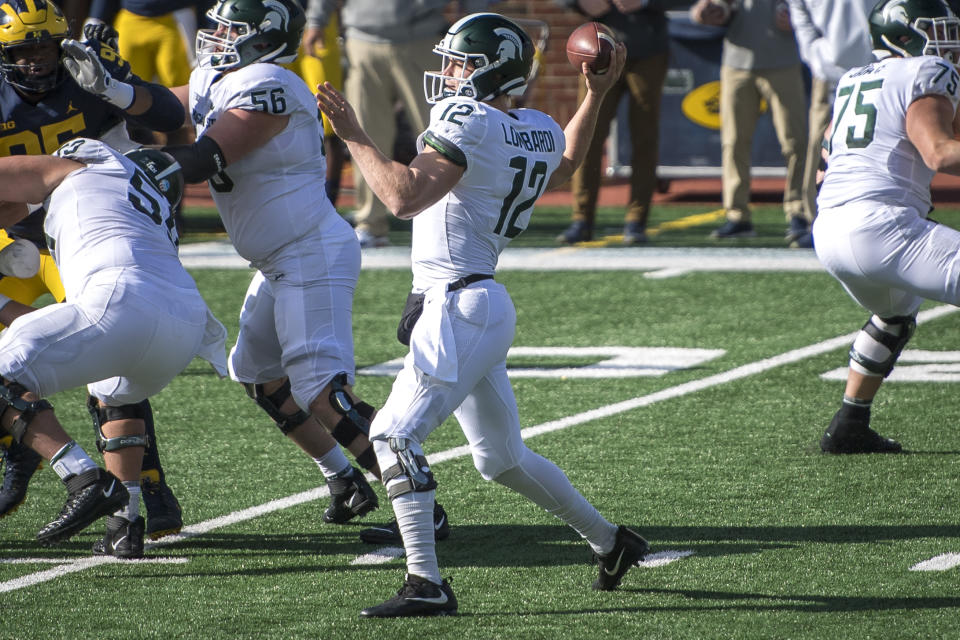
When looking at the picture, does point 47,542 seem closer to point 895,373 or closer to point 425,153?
point 425,153

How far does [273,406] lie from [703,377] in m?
2.66

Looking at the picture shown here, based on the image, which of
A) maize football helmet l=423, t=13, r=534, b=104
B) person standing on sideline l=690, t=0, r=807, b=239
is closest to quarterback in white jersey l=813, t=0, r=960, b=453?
maize football helmet l=423, t=13, r=534, b=104

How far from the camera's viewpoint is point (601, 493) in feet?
17.9

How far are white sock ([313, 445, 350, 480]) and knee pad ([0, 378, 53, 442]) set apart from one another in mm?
1046

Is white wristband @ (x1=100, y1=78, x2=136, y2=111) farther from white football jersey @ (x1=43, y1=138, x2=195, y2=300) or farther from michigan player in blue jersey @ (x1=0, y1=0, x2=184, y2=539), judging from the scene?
white football jersey @ (x1=43, y1=138, x2=195, y2=300)

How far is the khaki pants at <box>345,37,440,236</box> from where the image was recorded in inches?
438

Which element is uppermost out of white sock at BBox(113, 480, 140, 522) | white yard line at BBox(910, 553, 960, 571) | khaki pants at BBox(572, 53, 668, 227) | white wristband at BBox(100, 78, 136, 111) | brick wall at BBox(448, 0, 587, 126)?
white wristband at BBox(100, 78, 136, 111)

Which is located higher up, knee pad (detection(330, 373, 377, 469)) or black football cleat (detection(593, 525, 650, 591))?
knee pad (detection(330, 373, 377, 469))

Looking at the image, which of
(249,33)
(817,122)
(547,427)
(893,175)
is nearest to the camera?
(249,33)

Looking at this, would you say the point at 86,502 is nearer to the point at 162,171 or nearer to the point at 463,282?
the point at 162,171

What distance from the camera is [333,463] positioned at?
209 inches

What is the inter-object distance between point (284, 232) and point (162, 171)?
0.49m

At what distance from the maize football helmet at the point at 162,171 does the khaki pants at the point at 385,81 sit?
20.7ft

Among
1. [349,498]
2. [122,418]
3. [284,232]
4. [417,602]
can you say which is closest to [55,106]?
[284,232]
